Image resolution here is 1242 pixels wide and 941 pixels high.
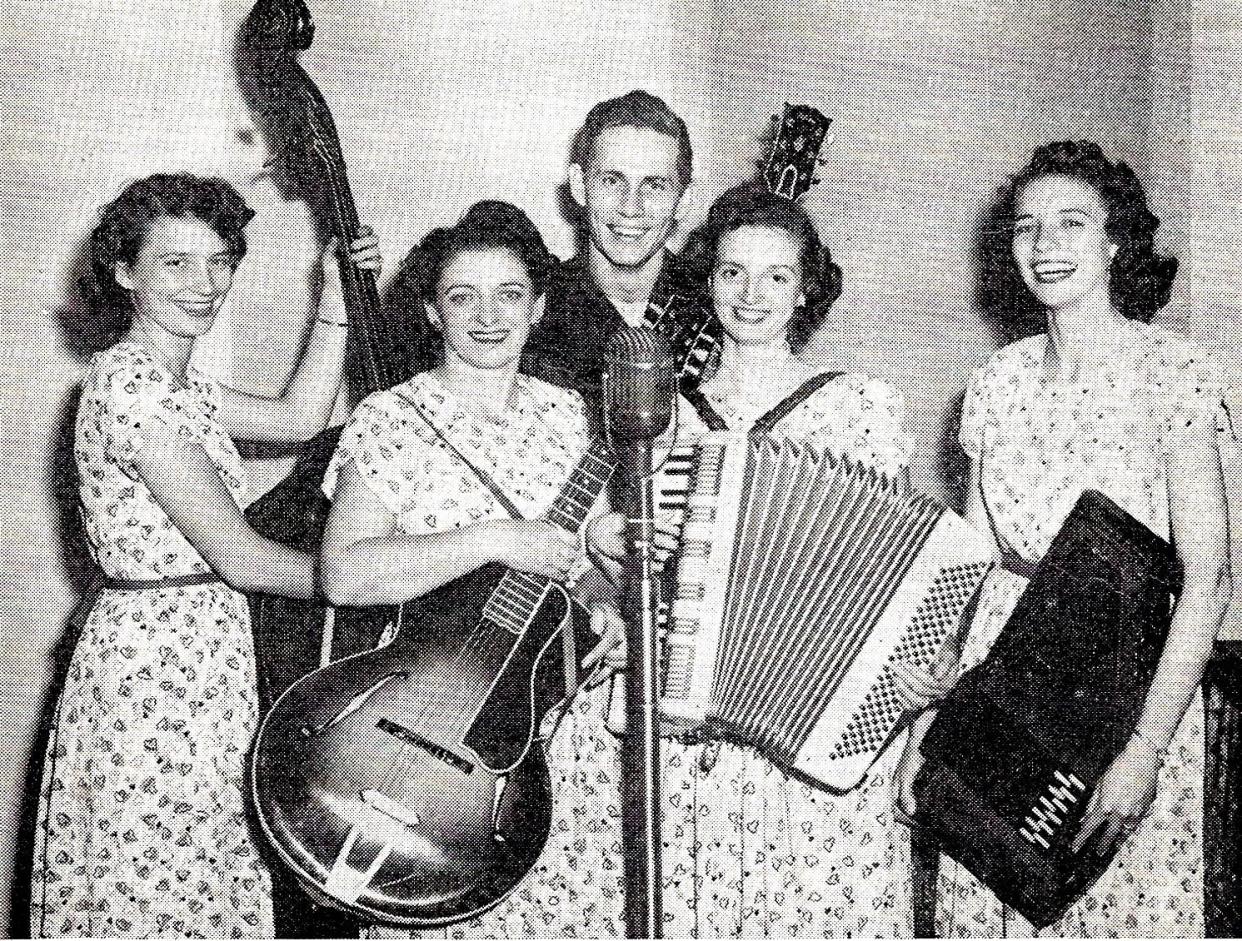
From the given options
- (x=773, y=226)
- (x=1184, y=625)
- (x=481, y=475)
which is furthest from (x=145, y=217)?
(x=1184, y=625)

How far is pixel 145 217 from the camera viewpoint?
2285mm

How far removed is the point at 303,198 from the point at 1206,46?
67.0 inches

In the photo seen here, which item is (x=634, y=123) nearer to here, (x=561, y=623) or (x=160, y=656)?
(x=561, y=623)

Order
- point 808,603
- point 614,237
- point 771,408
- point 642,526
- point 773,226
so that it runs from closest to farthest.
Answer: point 642,526 → point 808,603 → point 771,408 → point 773,226 → point 614,237

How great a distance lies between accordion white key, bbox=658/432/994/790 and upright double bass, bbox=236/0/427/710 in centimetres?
57

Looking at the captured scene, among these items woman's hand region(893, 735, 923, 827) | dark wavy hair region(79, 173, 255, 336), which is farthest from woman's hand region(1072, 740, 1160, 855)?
dark wavy hair region(79, 173, 255, 336)

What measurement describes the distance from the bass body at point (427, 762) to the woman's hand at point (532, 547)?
2 centimetres

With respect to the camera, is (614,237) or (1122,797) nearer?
(1122,797)

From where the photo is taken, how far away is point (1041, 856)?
81.9 inches

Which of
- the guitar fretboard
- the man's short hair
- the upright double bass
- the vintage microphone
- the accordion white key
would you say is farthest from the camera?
the man's short hair

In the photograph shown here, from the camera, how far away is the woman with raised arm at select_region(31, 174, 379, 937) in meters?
2.19

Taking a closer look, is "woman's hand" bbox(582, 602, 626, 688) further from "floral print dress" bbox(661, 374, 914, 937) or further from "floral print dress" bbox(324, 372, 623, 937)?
"floral print dress" bbox(661, 374, 914, 937)

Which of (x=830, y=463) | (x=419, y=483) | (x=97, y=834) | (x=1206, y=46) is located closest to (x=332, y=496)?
(x=419, y=483)

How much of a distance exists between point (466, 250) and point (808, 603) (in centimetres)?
84
